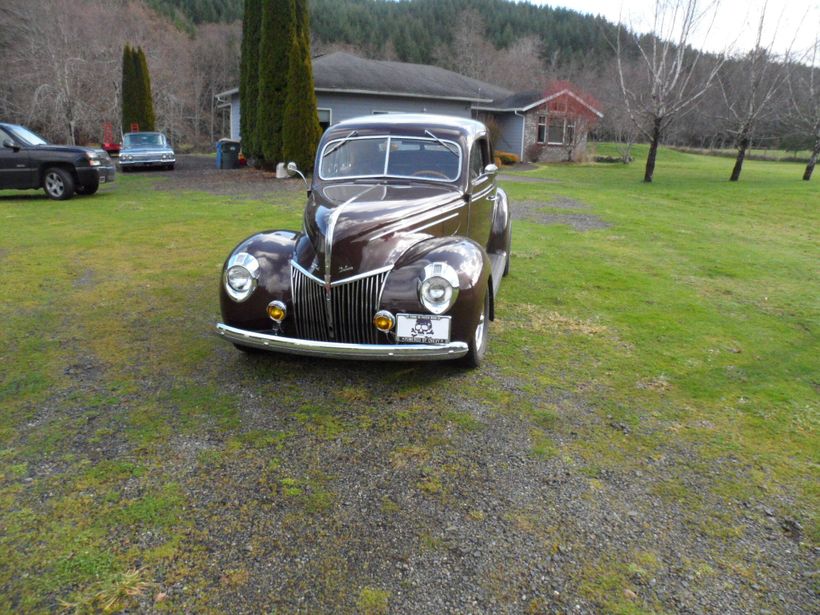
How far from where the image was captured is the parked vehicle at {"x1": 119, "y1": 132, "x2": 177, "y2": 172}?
2019cm

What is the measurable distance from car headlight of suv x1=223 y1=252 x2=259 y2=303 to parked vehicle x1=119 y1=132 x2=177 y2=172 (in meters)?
19.0

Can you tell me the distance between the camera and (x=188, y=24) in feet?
191

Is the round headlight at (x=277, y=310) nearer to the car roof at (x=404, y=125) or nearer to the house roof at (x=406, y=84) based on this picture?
the car roof at (x=404, y=125)

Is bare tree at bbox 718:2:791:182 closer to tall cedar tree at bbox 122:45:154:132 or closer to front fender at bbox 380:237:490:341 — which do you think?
front fender at bbox 380:237:490:341

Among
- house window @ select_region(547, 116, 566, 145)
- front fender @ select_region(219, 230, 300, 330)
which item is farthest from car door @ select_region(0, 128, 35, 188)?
house window @ select_region(547, 116, 566, 145)

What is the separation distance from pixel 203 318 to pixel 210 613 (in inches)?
140

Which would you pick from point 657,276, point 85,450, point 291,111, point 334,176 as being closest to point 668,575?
point 85,450

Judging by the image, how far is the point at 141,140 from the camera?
68.5ft

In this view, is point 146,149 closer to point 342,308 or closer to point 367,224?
point 367,224

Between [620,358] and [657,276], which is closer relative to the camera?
[620,358]

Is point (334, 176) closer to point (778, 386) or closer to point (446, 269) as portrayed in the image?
point (446, 269)

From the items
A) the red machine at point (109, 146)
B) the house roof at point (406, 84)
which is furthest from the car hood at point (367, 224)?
the red machine at point (109, 146)

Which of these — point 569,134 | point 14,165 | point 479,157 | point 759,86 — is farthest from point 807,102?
point 14,165

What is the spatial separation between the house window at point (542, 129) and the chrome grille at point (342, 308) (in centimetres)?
2883
